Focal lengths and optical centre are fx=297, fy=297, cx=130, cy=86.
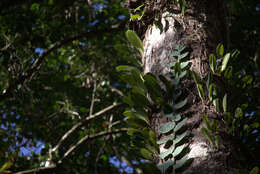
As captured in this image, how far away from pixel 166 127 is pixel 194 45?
0.37m

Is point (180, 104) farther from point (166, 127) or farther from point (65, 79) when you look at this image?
point (65, 79)

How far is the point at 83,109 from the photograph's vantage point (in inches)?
137

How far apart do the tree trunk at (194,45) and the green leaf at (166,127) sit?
0.10 ft

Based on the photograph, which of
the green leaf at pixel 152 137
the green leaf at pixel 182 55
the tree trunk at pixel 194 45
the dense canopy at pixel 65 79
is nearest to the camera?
the tree trunk at pixel 194 45

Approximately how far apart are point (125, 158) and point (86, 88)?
8.58 ft

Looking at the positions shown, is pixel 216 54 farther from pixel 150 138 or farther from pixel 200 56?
pixel 150 138

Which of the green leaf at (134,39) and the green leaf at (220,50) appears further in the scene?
the green leaf at (134,39)

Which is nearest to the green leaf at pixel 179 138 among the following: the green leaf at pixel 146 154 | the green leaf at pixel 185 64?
the green leaf at pixel 146 154

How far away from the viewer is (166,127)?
1.01 meters

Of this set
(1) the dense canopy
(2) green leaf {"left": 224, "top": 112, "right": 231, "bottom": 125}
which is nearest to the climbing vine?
(2) green leaf {"left": 224, "top": 112, "right": 231, "bottom": 125}

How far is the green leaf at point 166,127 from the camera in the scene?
1.00 metres

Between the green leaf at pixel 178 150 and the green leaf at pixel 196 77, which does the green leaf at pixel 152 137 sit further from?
the green leaf at pixel 196 77

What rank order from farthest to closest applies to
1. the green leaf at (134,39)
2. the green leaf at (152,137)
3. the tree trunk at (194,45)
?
the green leaf at (134,39) → the green leaf at (152,137) → the tree trunk at (194,45)

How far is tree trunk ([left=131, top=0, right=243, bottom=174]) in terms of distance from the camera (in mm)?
907
